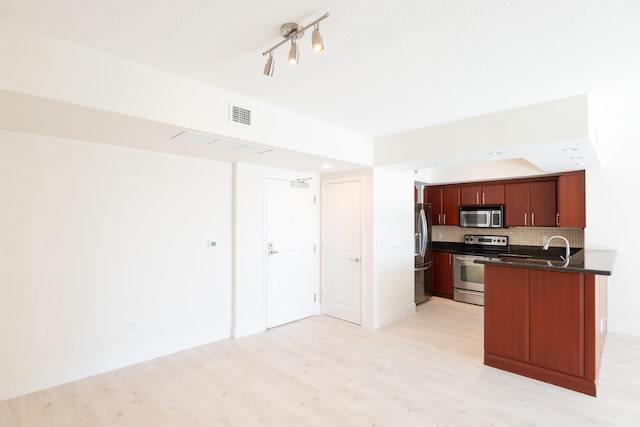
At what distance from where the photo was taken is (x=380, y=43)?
2117 mm

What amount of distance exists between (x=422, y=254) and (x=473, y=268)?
3.05 ft

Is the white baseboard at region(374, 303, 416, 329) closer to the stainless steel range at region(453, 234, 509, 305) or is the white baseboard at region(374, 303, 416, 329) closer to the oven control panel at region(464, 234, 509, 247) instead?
the stainless steel range at region(453, 234, 509, 305)

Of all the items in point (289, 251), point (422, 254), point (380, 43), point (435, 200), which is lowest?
point (422, 254)

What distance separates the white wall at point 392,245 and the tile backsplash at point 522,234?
69.0 inches

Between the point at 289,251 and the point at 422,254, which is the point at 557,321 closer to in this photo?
the point at 422,254

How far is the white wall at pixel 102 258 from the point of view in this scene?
8.95 ft

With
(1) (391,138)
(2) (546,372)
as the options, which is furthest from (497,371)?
(1) (391,138)

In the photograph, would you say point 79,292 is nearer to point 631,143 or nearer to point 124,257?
point 124,257

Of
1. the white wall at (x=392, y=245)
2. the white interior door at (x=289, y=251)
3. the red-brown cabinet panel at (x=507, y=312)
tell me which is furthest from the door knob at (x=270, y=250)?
the red-brown cabinet panel at (x=507, y=312)

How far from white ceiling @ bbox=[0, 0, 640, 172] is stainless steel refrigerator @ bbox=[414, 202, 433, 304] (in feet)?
9.33

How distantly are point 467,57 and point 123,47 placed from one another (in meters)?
2.41

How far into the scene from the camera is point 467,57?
229 cm

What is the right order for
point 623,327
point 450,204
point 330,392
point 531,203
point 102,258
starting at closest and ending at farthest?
point 330,392 < point 102,258 < point 623,327 < point 531,203 < point 450,204

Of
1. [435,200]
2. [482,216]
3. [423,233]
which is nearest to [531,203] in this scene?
[482,216]
